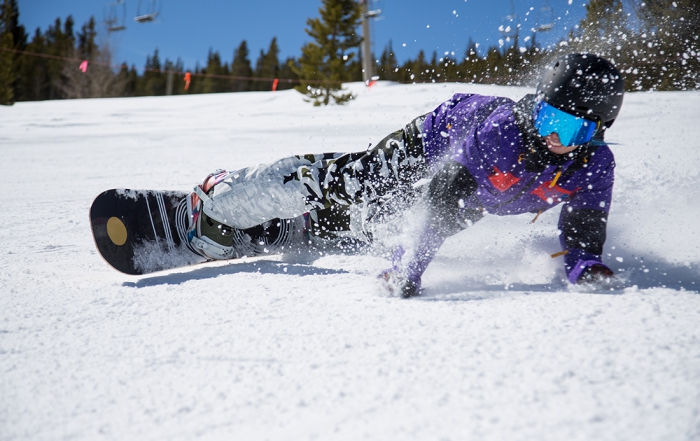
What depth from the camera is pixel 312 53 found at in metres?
19.5

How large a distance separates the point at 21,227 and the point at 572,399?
9.39 feet

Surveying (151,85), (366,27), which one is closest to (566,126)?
(366,27)

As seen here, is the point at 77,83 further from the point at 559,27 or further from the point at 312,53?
the point at 559,27

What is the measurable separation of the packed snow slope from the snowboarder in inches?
6.0

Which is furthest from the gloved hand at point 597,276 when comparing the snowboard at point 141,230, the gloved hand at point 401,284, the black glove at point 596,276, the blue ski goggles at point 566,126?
the snowboard at point 141,230

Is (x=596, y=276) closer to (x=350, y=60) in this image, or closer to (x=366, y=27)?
(x=366, y=27)

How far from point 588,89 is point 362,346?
0.98m

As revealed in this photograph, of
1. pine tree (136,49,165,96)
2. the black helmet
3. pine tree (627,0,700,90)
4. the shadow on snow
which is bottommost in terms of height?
the shadow on snow

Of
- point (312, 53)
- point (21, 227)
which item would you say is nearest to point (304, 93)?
point (312, 53)

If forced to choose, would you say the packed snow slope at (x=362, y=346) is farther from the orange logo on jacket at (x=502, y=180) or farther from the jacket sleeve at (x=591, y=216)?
the orange logo on jacket at (x=502, y=180)

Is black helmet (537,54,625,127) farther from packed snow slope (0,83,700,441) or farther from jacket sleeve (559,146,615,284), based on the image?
packed snow slope (0,83,700,441)

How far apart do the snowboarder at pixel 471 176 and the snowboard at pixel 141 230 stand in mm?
85

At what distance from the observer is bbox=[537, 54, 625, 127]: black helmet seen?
1368 millimetres

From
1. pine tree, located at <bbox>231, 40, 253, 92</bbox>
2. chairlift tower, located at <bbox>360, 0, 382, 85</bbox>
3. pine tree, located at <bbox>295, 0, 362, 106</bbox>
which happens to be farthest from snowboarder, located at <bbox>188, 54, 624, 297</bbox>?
pine tree, located at <bbox>231, 40, 253, 92</bbox>
